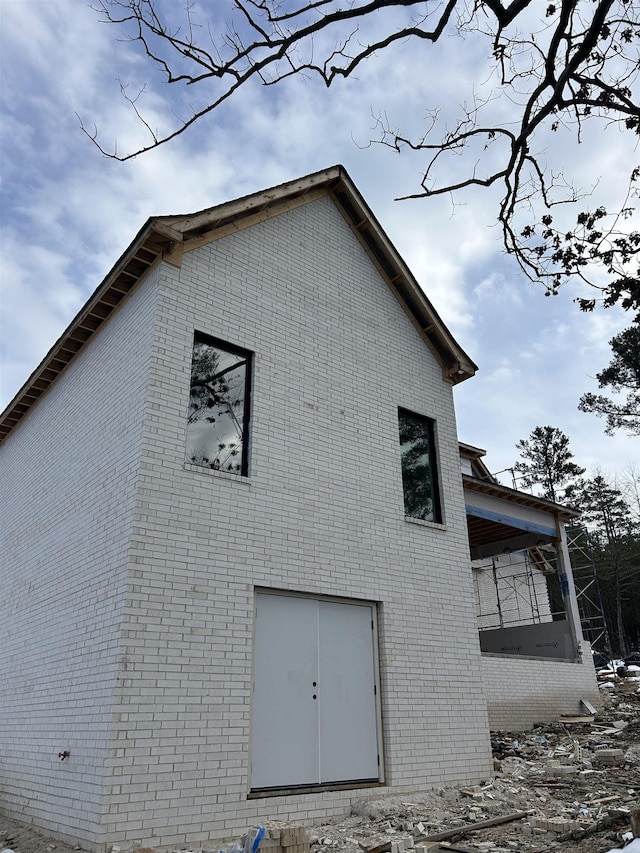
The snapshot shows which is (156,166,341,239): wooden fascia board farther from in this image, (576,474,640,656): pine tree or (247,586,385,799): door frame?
(576,474,640,656): pine tree

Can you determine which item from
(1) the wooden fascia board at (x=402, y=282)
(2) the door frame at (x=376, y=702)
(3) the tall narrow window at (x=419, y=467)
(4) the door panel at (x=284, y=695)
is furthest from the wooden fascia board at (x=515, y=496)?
(4) the door panel at (x=284, y=695)

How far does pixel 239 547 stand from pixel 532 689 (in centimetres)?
945

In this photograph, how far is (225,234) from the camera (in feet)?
30.1

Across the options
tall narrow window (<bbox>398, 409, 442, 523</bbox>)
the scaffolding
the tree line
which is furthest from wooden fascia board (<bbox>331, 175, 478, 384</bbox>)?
the tree line

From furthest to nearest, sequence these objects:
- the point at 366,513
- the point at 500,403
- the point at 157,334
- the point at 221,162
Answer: the point at 500,403 < the point at 366,513 < the point at 157,334 < the point at 221,162

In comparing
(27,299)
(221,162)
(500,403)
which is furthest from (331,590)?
(500,403)

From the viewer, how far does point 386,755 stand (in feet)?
27.0

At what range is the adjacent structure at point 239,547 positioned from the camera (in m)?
6.66

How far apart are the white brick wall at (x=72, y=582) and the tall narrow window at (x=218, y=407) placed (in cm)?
73

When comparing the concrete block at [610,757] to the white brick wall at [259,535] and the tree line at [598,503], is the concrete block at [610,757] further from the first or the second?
the tree line at [598,503]

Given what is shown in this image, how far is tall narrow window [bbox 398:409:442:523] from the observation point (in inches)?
408

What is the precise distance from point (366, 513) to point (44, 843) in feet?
17.8

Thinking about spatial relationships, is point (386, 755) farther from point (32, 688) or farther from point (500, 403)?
point (500, 403)

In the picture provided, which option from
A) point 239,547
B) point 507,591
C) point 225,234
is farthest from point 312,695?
point 507,591
